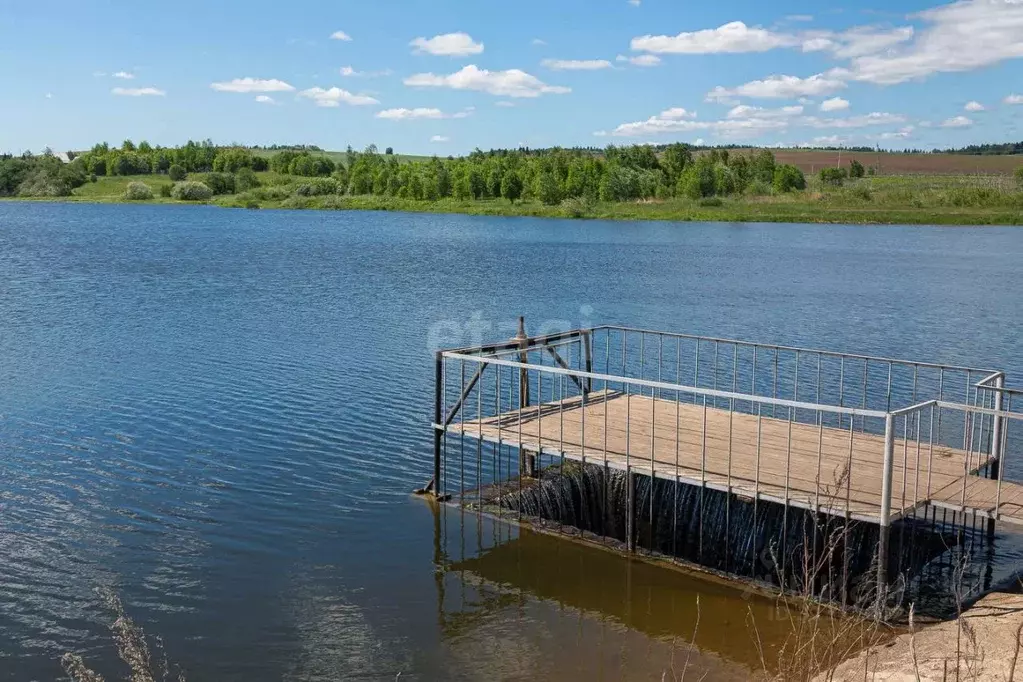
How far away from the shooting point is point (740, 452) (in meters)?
13.8

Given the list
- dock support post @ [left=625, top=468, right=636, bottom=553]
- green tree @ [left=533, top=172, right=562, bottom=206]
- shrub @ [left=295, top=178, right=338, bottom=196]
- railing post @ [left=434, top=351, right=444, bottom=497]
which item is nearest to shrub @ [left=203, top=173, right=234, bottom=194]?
shrub @ [left=295, top=178, right=338, bottom=196]

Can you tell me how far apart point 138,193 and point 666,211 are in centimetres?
8821

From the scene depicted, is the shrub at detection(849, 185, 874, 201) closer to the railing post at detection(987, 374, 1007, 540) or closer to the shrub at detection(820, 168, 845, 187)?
the shrub at detection(820, 168, 845, 187)

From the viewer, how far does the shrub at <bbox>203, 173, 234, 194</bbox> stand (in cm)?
15762

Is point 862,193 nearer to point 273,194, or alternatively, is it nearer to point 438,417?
point 273,194

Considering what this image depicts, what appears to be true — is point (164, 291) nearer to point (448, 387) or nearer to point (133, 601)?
point (448, 387)

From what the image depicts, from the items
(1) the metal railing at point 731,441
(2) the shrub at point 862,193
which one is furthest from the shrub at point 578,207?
(1) the metal railing at point 731,441

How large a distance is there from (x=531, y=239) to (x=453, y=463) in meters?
59.0

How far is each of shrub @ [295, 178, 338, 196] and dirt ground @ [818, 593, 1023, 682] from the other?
137674 millimetres

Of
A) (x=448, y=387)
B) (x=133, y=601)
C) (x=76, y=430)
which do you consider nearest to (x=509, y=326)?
(x=448, y=387)

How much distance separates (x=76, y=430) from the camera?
61.7 ft

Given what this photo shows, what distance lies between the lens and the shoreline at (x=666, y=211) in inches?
3465

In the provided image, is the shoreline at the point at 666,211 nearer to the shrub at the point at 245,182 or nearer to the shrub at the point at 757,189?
the shrub at the point at 757,189

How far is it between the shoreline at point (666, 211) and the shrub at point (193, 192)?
265 cm
